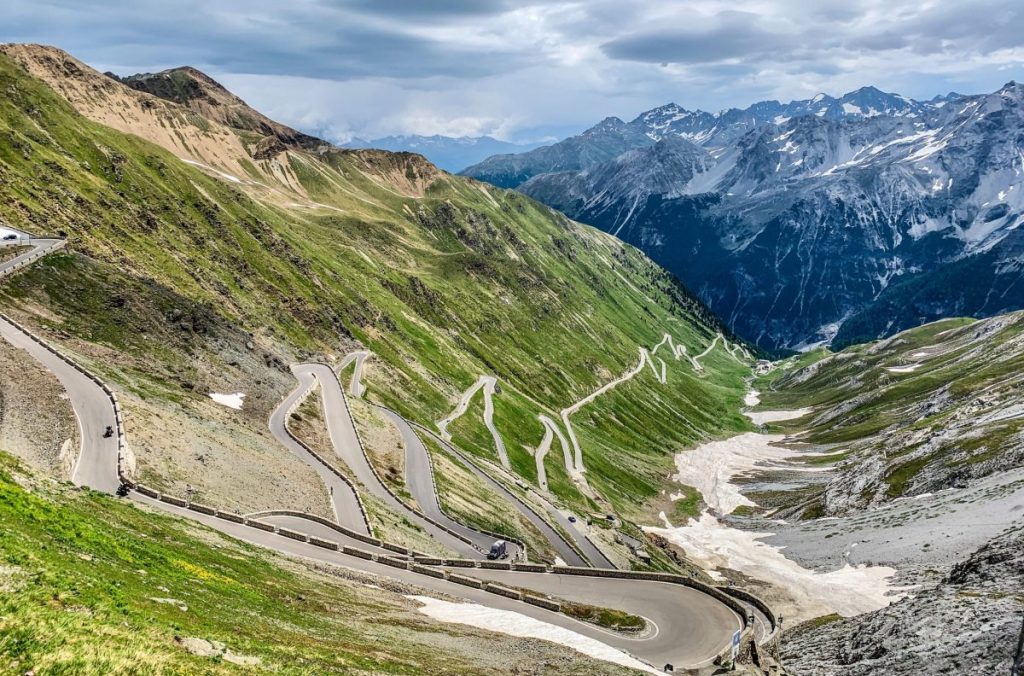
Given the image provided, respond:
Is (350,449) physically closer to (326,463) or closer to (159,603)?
(326,463)

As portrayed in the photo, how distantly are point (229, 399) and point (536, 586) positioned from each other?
47.3 m

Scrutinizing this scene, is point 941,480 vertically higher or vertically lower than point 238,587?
higher

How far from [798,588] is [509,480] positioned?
47064 millimetres

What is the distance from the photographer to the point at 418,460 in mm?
102312

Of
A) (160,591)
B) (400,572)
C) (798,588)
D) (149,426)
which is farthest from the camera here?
(798,588)

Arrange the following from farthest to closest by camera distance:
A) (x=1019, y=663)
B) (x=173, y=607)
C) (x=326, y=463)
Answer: (x=326, y=463)
(x=1019, y=663)
(x=173, y=607)

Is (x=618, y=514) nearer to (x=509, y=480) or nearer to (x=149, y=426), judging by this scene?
(x=509, y=480)

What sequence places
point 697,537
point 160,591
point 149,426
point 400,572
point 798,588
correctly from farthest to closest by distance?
point 697,537 < point 798,588 < point 149,426 < point 400,572 < point 160,591

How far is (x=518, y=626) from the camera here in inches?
1944

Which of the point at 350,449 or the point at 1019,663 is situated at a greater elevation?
the point at 1019,663

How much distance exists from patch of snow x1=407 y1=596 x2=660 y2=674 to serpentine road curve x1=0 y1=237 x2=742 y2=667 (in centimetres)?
279

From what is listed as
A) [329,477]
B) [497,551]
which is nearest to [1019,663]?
[497,551]

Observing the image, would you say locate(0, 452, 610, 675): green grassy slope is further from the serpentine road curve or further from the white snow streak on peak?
the white snow streak on peak

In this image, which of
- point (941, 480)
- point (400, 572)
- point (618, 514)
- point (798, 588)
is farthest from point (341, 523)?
point (941, 480)
